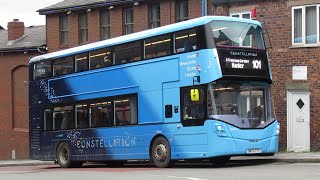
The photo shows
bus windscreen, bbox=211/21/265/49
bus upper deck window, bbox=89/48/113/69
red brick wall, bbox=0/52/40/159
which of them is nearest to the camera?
bus windscreen, bbox=211/21/265/49

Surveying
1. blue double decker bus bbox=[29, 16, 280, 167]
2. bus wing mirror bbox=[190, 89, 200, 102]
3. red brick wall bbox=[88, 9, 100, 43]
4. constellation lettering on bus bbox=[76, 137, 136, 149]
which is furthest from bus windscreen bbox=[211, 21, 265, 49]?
red brick wall bbox=[88, 9, 100, 43]

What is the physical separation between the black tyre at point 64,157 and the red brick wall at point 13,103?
16071mm

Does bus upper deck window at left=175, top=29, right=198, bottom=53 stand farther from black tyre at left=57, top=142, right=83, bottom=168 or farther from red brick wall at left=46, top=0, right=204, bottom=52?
red brick wall at left=46, top=0, right=204, bottom=52

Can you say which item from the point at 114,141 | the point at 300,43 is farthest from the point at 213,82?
the point at 300,43

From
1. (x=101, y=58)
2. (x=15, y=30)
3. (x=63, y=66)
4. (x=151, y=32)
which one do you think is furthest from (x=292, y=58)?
(x=15, y=30)

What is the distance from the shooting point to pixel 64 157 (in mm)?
25000

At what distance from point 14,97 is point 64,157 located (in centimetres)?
1751

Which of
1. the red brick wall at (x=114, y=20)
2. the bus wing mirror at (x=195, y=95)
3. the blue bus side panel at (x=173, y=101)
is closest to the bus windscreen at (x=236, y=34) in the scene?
the bus wing mirror at (x=195, y=95)

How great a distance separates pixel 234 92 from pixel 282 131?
351 inches

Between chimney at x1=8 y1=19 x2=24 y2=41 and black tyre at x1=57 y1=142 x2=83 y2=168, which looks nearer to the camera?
black tyre at x1=57 y1=142 x2=83 y2=168

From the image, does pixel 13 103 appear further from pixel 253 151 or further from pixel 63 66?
pixel 253 151

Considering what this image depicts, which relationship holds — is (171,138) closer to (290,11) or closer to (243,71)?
(243,71)

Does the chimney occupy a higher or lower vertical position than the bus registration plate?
higher

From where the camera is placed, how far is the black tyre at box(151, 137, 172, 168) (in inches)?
764
